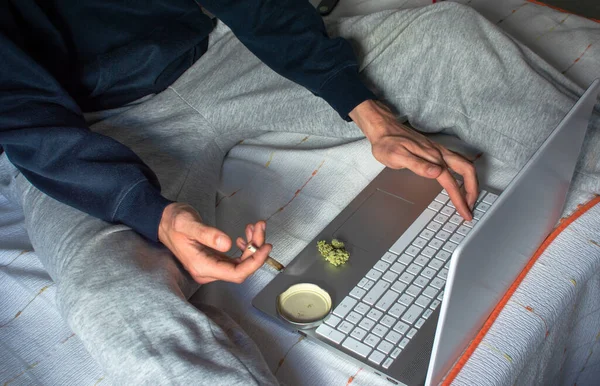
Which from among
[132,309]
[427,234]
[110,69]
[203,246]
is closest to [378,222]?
[427,234]

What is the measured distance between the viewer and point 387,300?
95cm

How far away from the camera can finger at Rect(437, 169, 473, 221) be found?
3.37ft

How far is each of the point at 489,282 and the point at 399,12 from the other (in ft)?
2.20

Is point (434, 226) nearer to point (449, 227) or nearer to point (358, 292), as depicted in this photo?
point (449, 227)

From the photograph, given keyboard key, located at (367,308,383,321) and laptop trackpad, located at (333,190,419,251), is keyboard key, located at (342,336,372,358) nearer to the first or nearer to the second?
keyboard key, located at (367,308,383,321)

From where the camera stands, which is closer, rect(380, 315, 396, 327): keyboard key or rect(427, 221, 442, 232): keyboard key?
rect(380, 315, 396, 327): keyboard key

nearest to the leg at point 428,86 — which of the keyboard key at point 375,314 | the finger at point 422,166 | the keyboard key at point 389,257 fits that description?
the finger at point 422,166

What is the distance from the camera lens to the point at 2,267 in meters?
1.11

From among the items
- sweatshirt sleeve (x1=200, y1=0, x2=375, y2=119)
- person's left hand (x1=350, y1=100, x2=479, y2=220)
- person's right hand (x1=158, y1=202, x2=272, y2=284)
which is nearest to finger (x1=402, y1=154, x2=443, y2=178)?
person's left hand (x1=350, y1=100, x2=479, y2=220)

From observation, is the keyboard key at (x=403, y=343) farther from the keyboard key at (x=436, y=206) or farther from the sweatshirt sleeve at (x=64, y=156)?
the sweatshirt sleeve at (x=64, y=156)

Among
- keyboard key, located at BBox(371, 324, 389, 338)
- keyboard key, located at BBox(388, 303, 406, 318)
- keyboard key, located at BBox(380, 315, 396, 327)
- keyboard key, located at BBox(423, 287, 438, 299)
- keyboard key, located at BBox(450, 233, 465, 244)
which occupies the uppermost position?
keyboard key, located at BBox(450, 233, 465, 244)

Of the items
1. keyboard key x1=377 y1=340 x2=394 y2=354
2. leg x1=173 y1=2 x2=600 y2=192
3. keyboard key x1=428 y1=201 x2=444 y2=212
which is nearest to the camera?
keyboard key x1=377 y1=340 x2=394 y2=354

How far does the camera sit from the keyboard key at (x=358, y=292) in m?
0.96

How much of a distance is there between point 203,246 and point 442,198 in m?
0.43
